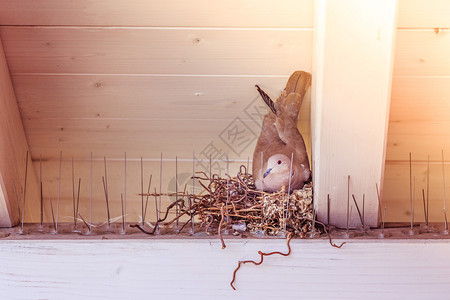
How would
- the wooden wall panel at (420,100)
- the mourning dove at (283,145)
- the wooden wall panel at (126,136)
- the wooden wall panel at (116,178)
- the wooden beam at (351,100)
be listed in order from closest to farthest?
1. the wooden beam at (351,100)
2. the mourning dove at (283,145)
3. the wooden wall panel at (420,100)
4. the wooden wall panel at (126,136)
5. the wooden wall panel at (116,178)

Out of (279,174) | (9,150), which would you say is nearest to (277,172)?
(279,174)

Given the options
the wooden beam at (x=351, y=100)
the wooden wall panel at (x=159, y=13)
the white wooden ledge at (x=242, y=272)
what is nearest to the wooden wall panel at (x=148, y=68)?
the wooden wall panel at (x=159, y=13)

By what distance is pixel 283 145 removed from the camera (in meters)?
1.37

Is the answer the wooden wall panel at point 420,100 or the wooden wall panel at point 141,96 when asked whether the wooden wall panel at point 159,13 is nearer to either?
the wooden wall panel at point 141,96

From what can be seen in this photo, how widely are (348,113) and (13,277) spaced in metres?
0.94

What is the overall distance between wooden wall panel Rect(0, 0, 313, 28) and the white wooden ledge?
61 centimetres

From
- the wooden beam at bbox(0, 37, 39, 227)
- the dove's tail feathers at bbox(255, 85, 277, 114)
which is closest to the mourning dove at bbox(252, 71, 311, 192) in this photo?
the dove's tail feathers at bbox(255, 85, 277, 114)

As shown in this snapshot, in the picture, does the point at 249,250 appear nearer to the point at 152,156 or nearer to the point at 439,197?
the point at 152,156

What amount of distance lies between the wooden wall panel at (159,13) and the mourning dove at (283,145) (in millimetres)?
184

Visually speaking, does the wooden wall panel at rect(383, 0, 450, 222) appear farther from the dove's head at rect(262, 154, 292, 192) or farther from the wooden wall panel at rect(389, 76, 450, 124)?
the dove's head at rect(262, 154, 292, 192)

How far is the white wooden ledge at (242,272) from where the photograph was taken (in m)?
1.21

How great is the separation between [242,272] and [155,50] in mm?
689

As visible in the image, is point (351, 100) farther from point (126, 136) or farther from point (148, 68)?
point (126, 136)

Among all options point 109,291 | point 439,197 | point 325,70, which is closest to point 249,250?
point 109,291
